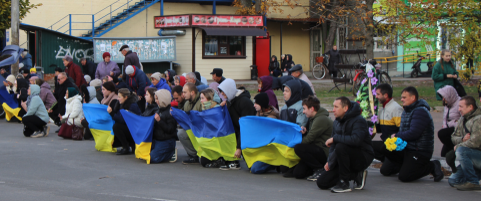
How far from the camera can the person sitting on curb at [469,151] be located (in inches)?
253

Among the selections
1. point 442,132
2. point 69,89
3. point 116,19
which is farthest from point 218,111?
point 116,19

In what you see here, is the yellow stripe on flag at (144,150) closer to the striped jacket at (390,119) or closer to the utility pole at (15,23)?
the striped jacket at (390,119)

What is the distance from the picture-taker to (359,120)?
634 centimetres

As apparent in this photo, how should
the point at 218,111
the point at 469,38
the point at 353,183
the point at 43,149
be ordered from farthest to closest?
the point at 469,38, the point at 43,149, the point at 218,111, the point at 353,183

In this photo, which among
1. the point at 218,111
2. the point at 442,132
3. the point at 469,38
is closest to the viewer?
the point at 442,132

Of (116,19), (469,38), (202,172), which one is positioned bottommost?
(202,172)

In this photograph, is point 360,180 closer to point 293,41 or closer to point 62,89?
point 62,89

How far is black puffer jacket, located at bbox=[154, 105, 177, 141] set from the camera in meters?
8.64

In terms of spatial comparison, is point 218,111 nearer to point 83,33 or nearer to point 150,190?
point 150,190

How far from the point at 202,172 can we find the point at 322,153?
6.55ft

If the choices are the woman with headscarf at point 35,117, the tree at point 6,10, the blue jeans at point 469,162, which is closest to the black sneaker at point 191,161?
the blue jeans at point 469,162

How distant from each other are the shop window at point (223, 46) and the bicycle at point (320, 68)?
13.9 ft

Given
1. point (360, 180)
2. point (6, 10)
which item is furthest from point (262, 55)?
point (360, 180)

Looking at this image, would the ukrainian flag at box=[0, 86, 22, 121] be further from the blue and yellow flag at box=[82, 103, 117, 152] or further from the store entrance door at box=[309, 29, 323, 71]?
the store entrance door at box=[309, 29, 323, 71]
